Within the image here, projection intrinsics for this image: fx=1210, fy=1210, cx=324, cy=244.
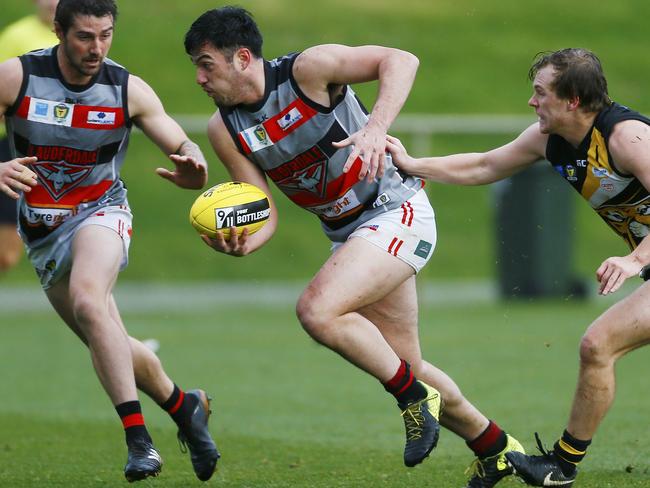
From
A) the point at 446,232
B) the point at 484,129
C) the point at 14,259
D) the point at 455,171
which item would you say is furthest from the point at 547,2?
the point at 455,171

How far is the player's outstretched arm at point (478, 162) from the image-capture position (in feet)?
20.7

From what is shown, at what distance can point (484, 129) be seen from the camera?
17.5 meters

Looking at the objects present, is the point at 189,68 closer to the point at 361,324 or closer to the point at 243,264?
the point at 243,264

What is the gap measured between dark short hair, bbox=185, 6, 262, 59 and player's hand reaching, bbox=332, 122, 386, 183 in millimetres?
786

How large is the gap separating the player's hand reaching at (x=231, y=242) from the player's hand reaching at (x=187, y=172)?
41 cm

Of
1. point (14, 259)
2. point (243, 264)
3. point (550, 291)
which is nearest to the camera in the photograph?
point (14, 259)

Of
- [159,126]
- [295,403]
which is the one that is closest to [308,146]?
[159,126]

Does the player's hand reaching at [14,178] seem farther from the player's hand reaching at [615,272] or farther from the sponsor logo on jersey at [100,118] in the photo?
the player's hand reaching at [615,272]

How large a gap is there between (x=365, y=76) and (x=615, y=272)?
1.69 meters

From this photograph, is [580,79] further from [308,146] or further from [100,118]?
[100,118]

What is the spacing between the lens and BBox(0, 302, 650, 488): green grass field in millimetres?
6758

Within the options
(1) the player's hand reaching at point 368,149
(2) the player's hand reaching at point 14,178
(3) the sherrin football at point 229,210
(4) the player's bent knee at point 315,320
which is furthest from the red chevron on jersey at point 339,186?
(2) the player's hand reaching at point 14,178

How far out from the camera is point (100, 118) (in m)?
6.59

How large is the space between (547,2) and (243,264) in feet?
56.6
